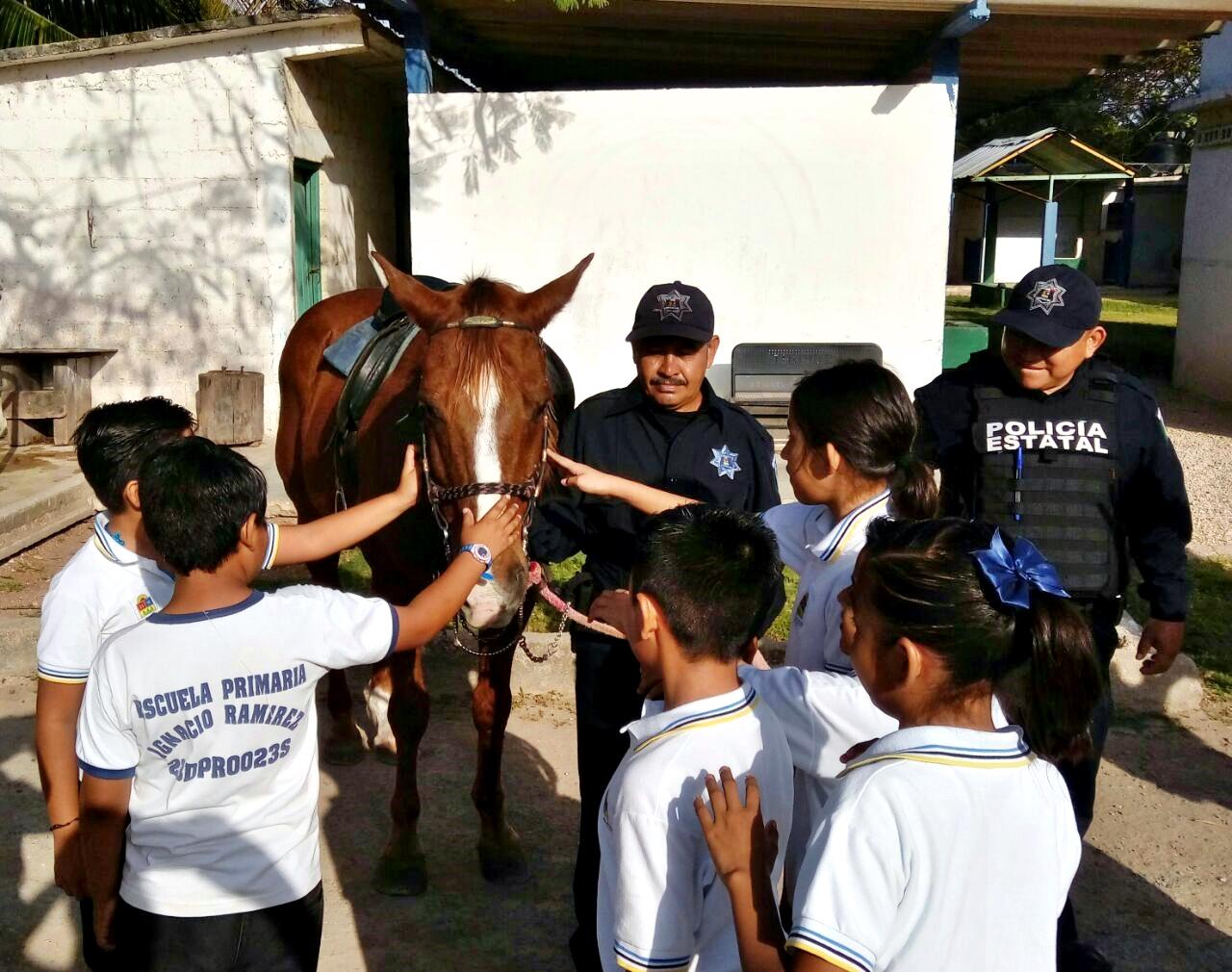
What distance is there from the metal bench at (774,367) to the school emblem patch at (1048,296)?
19.8 ft

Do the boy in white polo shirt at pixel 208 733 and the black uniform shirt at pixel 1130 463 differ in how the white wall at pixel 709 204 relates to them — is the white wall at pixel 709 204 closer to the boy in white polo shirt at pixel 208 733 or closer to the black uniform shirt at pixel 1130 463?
the black uniform shirt at pixel 1130 463

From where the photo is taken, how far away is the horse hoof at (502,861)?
3699mm

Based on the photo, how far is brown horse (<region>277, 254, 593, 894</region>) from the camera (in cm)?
302

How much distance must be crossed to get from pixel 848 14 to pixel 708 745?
26.7ft

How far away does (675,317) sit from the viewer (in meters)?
2.85

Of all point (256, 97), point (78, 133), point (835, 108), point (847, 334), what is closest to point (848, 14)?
point (835, 108)

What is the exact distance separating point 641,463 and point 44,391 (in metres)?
8.02

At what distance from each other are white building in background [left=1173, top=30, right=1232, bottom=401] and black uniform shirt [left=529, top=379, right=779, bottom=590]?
11945mm

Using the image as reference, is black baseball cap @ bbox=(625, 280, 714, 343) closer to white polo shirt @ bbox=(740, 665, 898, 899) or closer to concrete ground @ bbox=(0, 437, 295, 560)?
white polo shirt @ bbox=(740, 665, 898, 899)

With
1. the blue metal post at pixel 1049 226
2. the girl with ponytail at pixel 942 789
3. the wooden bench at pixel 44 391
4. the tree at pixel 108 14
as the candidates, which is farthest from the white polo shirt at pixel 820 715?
the blue metal post at pixel 1049 226

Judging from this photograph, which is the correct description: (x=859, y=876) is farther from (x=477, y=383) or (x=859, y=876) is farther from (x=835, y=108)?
(x=835, y=108)

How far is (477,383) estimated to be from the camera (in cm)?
305

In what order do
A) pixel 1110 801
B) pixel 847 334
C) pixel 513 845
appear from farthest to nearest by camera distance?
pixel 847 334 → pixel 1110 801 → pixel 513 845

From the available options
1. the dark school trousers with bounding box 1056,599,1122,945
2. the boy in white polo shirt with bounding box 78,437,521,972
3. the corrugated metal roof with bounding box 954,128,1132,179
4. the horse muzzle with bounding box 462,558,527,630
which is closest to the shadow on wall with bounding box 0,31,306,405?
the horse muzzle with bounding box 462,558,527,630
